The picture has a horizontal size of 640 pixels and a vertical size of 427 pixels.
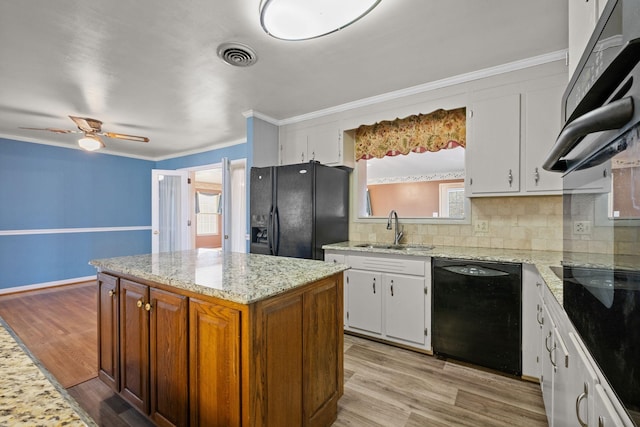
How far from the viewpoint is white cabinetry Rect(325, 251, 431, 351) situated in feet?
8.11

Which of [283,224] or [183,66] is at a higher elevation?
[183,66]

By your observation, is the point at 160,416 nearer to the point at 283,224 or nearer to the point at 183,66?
the point at 283,224

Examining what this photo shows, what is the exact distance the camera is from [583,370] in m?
0.83

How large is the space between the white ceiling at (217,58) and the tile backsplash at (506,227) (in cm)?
120

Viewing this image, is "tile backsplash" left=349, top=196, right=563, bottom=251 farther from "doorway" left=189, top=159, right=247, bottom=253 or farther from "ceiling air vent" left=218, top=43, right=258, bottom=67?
"doorway" left=189, top=159, right=247, bottom=253

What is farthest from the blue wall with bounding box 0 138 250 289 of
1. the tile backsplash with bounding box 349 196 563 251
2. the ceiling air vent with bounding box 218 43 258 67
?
the tile backsplash with bounding box 349 196 563 251

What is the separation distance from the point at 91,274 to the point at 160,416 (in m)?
4.97

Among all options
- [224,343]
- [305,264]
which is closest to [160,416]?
[224,343]

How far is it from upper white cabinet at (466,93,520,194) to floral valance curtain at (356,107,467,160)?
23 cm

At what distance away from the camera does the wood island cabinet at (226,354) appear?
3.86 feet

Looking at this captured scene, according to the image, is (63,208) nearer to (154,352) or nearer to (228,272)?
(154,352)

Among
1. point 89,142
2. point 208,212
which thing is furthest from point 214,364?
point 208,212

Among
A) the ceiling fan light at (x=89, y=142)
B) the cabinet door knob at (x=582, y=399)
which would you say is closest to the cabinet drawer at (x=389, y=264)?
the cabinet door knob at (x=582, y=399)

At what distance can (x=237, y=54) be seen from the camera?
2.24 m
